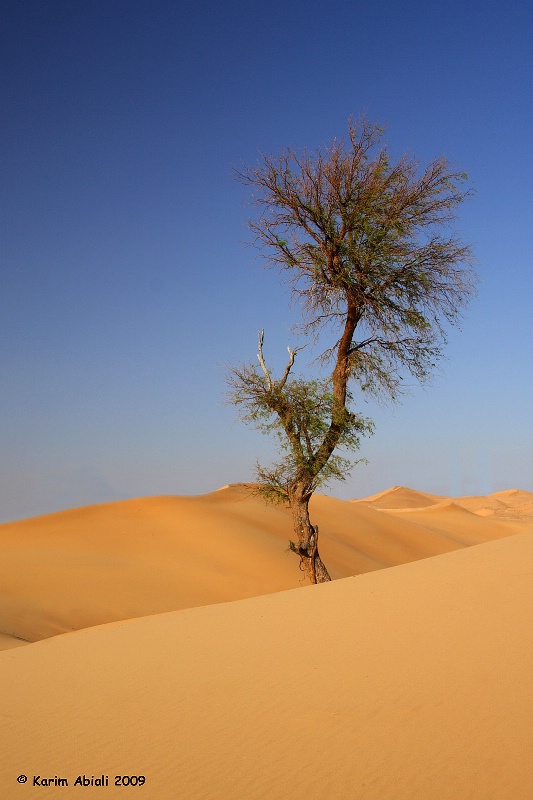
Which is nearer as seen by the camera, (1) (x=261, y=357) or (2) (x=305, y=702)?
(2) (x=305, y=702)

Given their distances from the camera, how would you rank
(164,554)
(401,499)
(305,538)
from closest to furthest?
(305,538), (164,554), (401,499)

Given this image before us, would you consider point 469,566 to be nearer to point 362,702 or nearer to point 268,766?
point 362,702

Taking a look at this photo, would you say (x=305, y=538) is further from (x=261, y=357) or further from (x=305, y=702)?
(x=305, y=702)

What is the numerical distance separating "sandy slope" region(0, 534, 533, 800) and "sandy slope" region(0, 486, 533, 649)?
6240 mm

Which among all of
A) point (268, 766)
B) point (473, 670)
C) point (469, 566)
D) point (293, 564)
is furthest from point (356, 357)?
point (268, 766)

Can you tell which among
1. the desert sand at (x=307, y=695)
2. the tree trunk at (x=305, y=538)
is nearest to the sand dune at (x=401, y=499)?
the tree trunk at (x=305, y=538)

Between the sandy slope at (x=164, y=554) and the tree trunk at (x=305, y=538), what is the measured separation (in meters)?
3.83

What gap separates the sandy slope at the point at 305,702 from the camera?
13.5ft

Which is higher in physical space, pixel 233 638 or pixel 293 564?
pixel 293 564

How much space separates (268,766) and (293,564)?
19083 millimetres

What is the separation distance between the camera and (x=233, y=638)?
7.52 metres

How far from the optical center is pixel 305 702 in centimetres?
527

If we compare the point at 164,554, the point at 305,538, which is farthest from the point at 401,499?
the point at 305,538

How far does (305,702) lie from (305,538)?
10.6 m
